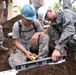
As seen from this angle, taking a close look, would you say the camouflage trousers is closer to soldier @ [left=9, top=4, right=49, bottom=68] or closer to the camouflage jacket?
soldier @ [left=9, top=4, right=49, bottom=68]

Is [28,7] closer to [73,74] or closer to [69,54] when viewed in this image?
[69,54]

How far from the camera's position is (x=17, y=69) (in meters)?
2.75

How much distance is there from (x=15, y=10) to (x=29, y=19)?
4.96 metres

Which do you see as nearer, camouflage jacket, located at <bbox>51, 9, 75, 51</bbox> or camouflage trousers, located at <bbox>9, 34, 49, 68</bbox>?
camouflage jacket, located at <bbox>51, 9, 75, 51</bbox>

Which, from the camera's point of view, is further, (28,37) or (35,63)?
(28,37)

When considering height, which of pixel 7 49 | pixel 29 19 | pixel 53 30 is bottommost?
pixel 7 49

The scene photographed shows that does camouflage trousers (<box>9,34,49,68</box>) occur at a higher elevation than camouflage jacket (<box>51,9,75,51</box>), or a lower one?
lower

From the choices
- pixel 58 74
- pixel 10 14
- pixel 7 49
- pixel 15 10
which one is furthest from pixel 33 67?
pixel 15 10

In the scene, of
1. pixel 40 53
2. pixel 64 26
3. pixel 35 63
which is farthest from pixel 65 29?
pixel 35 63

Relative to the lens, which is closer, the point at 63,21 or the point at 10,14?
the point at 63,21

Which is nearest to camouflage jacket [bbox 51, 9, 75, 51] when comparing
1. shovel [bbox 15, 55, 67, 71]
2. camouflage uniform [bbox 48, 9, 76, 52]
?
camouflage uniform [bbox 48, 9, 76, 52]

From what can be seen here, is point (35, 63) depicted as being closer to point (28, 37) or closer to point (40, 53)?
point (40, 53)

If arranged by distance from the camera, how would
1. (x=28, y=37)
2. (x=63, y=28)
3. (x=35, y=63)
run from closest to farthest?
(x=35, y=63) < (x=63, y=28) < (x=28, y=37)

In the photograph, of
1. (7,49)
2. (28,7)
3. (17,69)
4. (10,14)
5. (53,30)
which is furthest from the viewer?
(10,14)
